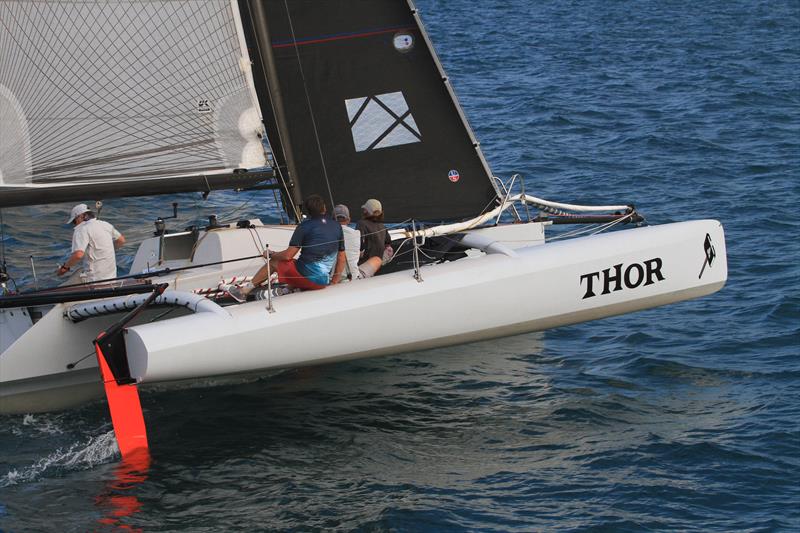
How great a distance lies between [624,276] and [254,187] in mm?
3222

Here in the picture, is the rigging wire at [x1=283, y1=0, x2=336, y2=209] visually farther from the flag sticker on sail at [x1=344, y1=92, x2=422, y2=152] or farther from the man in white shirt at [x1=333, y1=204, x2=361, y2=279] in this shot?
the man in white shirt at [x1=333, y1=204, x2=361, y2=279]

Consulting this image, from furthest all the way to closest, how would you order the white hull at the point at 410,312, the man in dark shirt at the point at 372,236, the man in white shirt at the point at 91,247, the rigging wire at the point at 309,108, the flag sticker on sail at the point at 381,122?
1. the flag sticker on sail at the point at 381,122
2. the rigging wire at the point at 309,108
3. the man in dark shirt at the point at 372,236
4. the man in white shirt at the point at 91,247
5. the white hull at the point at 410,312

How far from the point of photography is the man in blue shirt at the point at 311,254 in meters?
8.69

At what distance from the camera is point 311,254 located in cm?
869

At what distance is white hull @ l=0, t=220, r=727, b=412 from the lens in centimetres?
776

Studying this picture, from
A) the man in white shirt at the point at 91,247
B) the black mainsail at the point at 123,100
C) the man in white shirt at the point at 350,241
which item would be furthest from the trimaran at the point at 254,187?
the man in white shirt at the point at 350,241

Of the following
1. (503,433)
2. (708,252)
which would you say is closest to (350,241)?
(503,433)

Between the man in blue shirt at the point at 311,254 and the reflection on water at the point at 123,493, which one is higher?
the man in blue shirt at the point at 311,254

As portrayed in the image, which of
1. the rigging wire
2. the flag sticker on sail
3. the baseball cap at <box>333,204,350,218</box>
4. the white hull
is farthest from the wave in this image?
the flag sticker on sail

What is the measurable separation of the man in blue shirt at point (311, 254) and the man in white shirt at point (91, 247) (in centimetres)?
131

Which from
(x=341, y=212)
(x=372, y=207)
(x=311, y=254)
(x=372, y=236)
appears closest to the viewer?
(x=311, y=254)

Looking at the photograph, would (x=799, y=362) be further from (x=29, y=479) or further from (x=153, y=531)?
(x=29, y=479)

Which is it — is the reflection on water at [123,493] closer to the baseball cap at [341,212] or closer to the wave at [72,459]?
the wave at [72,459]

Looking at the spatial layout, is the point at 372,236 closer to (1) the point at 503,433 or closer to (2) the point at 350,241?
(2) the point at 350,241
